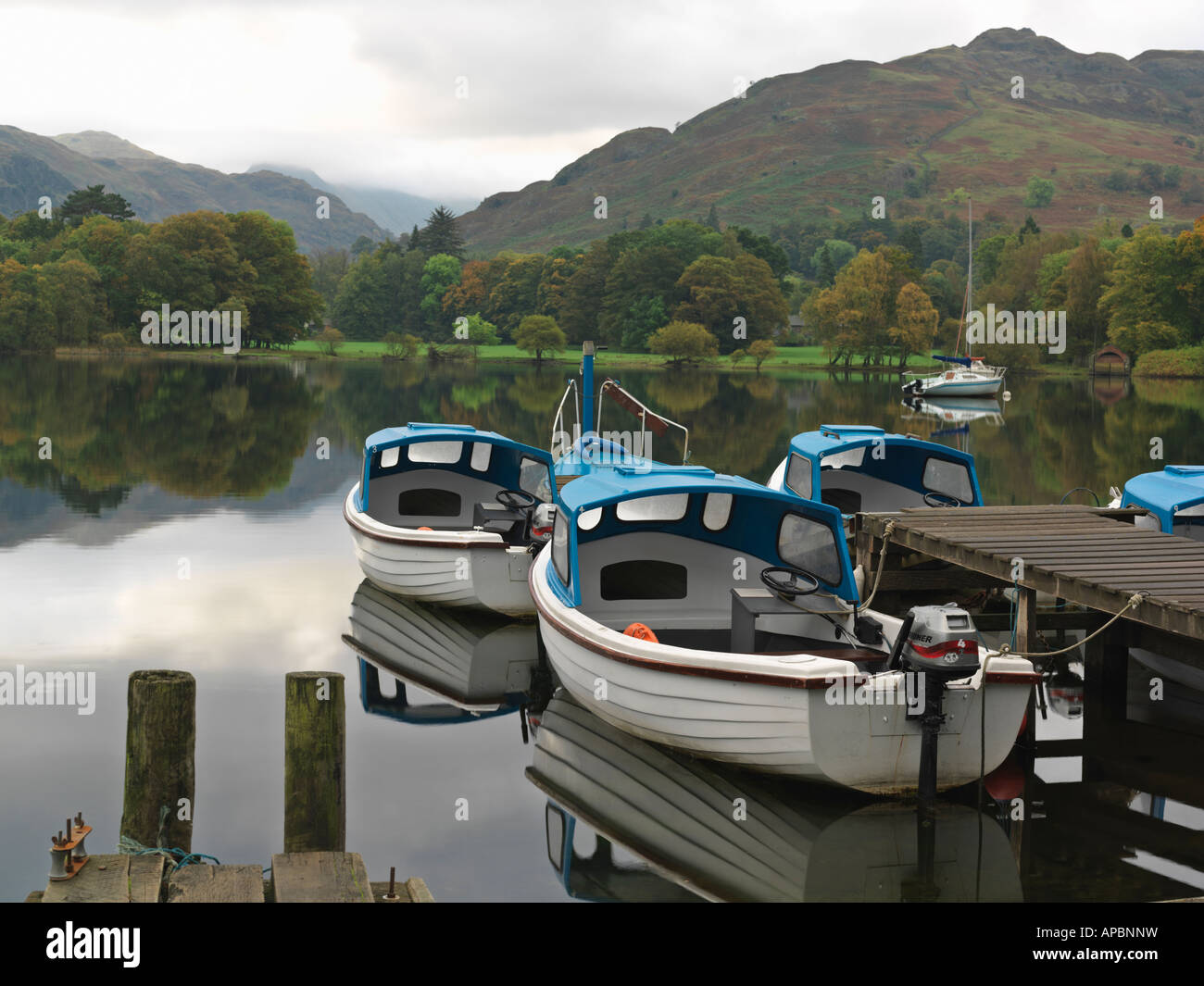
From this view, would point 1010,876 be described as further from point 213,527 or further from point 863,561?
point 213,527

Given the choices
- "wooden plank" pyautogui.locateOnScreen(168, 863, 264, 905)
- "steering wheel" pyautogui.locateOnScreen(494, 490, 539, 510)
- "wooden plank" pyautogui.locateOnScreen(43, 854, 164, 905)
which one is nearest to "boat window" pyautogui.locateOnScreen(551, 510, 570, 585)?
"steering wheel" pyautogui.locateOnScreen(494, 490, 539, 510)

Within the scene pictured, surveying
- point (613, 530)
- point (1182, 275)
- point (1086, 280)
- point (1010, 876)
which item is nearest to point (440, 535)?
point (613, 530)

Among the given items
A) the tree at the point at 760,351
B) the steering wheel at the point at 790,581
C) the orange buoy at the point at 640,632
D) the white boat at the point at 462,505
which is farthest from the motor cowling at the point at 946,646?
the tree at the point at 760,351

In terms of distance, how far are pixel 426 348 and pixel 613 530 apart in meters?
133

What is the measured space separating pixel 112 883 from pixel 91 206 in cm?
15362

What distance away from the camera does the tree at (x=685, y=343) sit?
121562 millimetres

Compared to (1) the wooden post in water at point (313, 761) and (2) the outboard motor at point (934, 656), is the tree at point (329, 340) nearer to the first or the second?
(2) the outboard motor at point (934, 656)

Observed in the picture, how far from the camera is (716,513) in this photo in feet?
46.5

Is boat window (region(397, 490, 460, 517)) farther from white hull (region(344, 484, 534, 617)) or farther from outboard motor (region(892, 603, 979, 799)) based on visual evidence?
outboard motor (region(892, 603, 979, 799))

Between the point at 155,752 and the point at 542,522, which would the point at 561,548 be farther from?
the point at 155,752

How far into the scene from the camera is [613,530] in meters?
14.2
